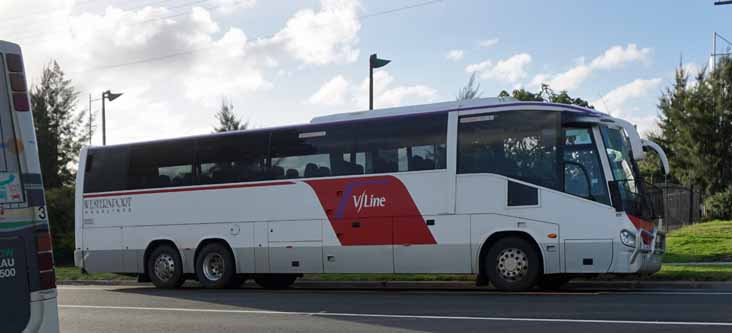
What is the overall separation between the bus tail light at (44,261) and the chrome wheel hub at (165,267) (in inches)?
538

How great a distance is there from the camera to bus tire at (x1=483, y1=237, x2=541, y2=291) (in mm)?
15648

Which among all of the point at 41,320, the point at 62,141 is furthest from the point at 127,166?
the point at 62,141

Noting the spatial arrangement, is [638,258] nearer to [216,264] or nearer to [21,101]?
[216,264]

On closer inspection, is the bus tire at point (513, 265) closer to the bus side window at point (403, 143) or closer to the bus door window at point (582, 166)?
the bus door window at point (582, 166)

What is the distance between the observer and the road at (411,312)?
34.8 ft

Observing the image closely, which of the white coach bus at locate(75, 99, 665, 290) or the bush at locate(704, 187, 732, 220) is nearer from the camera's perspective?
the white coach bus at locate(75, 99, 665, 290)

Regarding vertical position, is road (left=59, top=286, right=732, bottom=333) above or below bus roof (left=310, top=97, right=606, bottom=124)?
below

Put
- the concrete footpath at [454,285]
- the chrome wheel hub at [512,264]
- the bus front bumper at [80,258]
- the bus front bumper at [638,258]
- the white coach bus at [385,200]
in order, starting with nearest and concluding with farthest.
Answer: the bus front bumper at [638,258], the white coach bus at [385,200], the chrome wheel hub at [512,264], the concrete footpath at [454,285], the bus front bumper at [80,258]

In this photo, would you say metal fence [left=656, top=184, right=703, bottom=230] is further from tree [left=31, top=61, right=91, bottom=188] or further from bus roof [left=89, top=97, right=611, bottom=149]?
tree [left=31, top=61, right=91, bottom=188]

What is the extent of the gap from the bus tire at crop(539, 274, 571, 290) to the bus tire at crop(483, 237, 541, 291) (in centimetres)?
77

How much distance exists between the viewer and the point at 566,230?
1548 centimetres

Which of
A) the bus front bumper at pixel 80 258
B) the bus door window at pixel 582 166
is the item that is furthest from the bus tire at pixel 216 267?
the bus door window at pixel 582 166

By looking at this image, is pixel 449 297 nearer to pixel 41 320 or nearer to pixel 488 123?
pixel 488 123

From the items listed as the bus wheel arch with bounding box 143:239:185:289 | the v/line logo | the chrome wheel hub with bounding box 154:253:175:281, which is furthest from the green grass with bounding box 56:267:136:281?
the v/line logo
